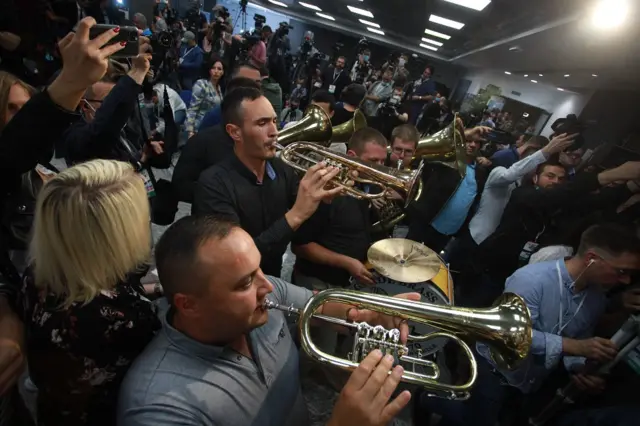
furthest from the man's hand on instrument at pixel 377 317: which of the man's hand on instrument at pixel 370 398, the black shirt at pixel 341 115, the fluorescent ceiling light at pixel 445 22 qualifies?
the fluorescent ceiling light at pixel 445 22

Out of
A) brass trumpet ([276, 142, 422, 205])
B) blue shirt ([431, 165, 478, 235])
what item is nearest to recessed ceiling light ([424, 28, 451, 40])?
blue shirt ([431, 165, 478, 235])

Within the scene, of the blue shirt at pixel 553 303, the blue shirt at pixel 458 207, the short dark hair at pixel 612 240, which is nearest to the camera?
the short dark hair at pixel 612 240

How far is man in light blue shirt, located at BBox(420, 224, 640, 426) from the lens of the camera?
6.23ft

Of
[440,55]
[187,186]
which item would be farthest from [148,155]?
[440,55]

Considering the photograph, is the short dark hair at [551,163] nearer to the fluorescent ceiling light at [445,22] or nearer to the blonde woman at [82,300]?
the blonde woman at [82,300]

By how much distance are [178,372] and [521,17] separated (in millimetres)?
4482

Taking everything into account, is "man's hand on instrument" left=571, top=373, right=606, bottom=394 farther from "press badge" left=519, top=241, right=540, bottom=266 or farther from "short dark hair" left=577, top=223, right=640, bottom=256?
"press badge" left=519, top=241, right=540, bottom=266

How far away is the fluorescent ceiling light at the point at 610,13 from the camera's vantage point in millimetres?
2166

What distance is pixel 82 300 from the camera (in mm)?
1096

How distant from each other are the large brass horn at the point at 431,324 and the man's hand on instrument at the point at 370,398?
24cm

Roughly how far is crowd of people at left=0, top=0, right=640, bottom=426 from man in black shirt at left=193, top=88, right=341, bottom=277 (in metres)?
0.01

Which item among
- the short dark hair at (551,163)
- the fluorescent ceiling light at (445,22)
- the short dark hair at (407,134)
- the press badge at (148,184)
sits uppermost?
the fluorescent ceiling light at (445,22)

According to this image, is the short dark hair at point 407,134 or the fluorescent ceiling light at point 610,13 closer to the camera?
the fluorescent ceiling light at point 610,13

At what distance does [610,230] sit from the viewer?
1.91m
